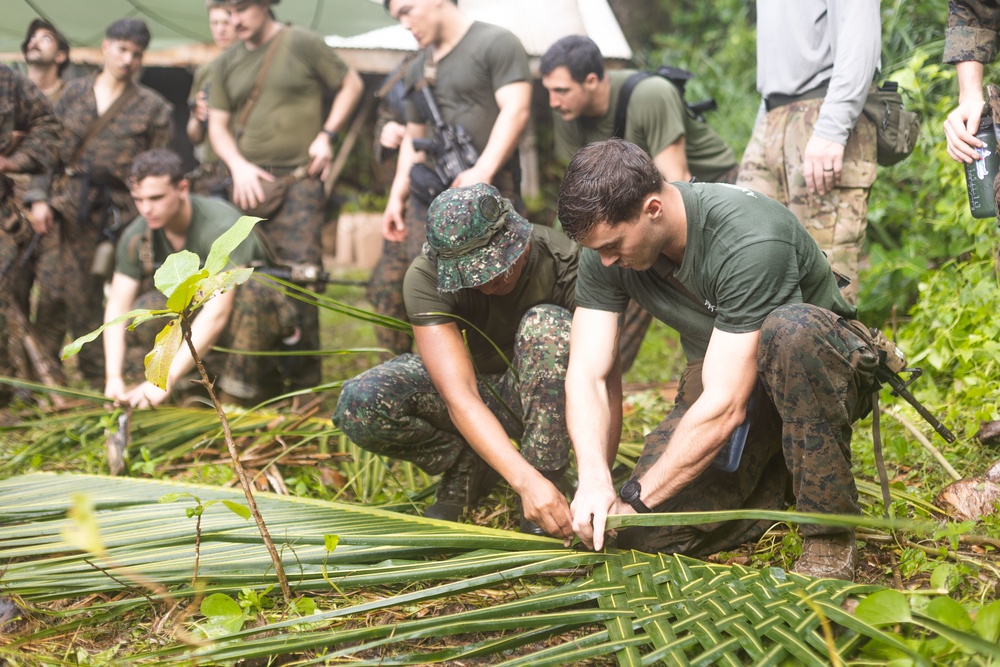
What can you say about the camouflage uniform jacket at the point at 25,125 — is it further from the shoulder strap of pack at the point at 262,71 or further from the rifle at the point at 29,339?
the shoulder strap of pack at the point at 262,71

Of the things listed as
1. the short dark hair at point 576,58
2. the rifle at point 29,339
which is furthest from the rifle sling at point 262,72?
the short dark hair at point 576,58

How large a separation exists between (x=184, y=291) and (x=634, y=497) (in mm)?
1267

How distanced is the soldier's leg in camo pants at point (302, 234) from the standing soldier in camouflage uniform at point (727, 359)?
2.75 metres

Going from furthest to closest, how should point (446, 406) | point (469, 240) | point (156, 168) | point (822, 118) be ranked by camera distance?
point (156, 168)
point (822, 118)
point (446, 406)
point (469, 240)

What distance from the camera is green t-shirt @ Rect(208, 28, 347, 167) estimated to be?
508 centimetres

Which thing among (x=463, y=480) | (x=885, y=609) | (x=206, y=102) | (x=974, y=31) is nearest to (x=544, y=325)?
(x=463, y=480)

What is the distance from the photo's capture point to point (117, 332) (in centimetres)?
425

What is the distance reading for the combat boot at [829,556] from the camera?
87.9 inches

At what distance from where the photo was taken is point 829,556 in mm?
2283

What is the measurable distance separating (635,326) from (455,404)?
1.61 meters

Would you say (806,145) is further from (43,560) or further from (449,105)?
(43,560)

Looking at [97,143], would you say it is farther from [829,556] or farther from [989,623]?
[989,623]

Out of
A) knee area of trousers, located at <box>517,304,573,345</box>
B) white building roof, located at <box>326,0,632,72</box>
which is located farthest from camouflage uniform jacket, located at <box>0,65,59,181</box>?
knee area of trousers, located at <box>517,304,573,345</box>

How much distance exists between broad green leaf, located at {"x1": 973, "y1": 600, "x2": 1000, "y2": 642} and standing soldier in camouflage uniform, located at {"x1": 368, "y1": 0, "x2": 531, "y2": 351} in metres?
2.74
